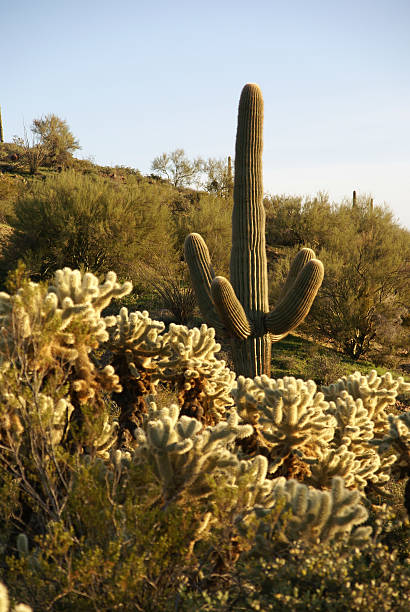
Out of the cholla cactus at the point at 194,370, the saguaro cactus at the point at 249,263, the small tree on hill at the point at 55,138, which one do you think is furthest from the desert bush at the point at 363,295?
the small tree on hill at the point at 55,138

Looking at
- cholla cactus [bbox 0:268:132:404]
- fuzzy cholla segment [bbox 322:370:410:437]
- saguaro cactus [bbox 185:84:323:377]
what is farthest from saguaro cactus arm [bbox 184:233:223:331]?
cholla cactus [bbox 0:268:132:404]

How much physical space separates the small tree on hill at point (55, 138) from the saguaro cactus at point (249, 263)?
28.1m

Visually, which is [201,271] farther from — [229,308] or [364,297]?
[364,297]

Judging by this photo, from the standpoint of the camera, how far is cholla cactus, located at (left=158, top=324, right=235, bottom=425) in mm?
4113

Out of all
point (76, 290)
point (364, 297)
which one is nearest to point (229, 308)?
point (76, 290)

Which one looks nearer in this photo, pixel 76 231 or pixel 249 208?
pixel 249 208

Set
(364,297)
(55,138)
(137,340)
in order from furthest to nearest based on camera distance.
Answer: (55,138)
(364,297)
(137,340)

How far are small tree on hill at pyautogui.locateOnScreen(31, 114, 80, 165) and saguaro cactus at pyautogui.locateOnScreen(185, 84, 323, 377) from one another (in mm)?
28067

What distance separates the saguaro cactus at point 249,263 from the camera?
278 inches

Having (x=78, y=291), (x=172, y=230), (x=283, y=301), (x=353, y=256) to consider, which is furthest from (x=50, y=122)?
(x=78, y=291)

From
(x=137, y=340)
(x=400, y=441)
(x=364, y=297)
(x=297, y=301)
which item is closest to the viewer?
(x=400, y=441)

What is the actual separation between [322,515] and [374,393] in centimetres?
232

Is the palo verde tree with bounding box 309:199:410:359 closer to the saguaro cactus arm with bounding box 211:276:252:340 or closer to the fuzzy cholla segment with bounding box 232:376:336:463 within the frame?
the saguaro cactus arm with bounding box 211:276:252:340

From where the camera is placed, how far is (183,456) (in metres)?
2.71
